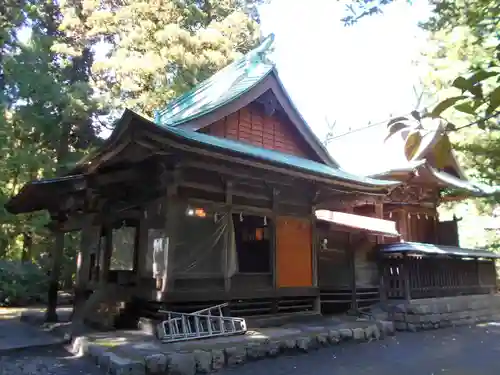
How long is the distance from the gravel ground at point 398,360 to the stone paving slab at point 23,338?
13.3ft

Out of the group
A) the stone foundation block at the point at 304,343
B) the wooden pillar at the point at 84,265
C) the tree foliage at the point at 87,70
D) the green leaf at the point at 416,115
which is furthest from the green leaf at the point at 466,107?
the tree foliage at the point at 87,70

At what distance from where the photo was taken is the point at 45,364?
6383mm

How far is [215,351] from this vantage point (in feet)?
20.6

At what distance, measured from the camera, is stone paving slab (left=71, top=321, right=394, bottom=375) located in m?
5.62

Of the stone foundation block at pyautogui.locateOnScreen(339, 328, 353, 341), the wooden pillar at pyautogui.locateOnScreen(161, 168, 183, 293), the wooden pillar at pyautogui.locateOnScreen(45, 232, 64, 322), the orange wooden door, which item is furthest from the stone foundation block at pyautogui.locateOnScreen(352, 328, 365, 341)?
the wooden pillar at pyautogui.locateOnScreen(45, 232, 64, 322)

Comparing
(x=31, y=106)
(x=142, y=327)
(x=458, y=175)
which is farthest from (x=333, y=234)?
(x=31, y=106)

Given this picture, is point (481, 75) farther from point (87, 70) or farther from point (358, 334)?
point (87, 70)

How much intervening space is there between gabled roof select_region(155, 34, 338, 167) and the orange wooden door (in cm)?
258

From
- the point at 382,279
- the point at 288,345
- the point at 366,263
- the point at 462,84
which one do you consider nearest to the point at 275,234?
the point at 288,345

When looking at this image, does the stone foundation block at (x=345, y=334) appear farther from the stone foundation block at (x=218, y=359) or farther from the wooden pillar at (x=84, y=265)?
the wooden pillar at (x=84, y=265)

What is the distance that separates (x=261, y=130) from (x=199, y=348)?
6.03 meters

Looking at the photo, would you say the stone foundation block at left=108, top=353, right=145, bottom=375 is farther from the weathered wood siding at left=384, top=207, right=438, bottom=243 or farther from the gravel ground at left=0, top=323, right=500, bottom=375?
the weathered wood siding at left=384, top=207, right=438, bottom=243

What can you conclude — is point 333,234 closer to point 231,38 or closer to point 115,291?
point 115,291

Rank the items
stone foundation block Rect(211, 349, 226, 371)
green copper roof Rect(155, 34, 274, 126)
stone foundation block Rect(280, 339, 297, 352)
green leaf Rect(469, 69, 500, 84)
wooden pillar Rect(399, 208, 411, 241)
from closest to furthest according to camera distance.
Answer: green leaf Rect(469, 69, 500, 84), stone foundation block Rect(211, 349, 226, 371), stone foundation block Rect(280, 339, 297, 352), green copper roof Rect(155, 34, 274, 126), wooden pillar Rect(399, 208, 411, 241)
